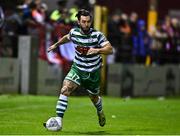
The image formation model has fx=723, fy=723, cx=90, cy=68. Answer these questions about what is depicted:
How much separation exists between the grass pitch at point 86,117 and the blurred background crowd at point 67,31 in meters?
2.29

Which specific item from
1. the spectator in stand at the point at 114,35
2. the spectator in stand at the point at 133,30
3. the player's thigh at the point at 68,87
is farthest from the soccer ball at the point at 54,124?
the spectator in stand at the point at 133,30

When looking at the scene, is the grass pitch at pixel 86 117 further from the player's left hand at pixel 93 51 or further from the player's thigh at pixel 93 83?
the player's left hand at pixel 93 51

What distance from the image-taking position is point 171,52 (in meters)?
30.1

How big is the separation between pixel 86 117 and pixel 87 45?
11.7ft

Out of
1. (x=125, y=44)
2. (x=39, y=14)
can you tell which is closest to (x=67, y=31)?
(x=39, y=14)

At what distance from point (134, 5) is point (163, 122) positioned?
22000 mm

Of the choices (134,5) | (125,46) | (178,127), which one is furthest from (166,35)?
(178,127)

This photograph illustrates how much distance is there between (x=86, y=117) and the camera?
1709cm

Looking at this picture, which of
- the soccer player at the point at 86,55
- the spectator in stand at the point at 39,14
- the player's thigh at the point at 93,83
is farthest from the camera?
the spectator in stand at the point at 39,14

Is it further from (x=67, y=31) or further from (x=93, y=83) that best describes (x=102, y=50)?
(x=67, y=31)

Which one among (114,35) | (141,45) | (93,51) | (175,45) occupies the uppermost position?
(93,51)

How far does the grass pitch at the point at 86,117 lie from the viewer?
13939mm

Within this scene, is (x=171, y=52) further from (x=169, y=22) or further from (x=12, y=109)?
(x=12, y=109)

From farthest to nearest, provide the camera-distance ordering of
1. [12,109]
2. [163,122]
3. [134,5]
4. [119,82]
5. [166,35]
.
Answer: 1. [134,5]
2. [166,35]
3. [119,82]
4. [12,109]
5. [163,122]
